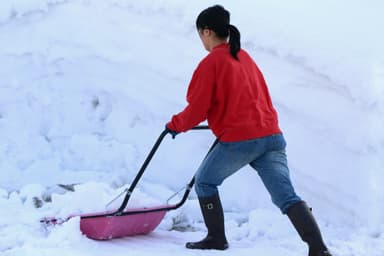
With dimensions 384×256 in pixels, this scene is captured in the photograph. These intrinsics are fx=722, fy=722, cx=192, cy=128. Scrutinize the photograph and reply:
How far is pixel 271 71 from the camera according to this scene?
514cm

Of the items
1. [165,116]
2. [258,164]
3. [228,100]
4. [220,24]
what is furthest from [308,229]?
[165,116]

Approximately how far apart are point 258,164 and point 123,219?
81 cm

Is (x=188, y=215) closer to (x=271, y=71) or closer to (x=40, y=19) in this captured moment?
(x=271, y=71)

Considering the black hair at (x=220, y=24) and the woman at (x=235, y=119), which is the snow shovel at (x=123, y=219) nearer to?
the woman at (x=235, y=119)

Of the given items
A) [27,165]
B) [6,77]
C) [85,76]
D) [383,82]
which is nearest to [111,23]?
[85,76]

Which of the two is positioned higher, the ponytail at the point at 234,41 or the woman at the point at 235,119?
the ponytail at the point at 234,41

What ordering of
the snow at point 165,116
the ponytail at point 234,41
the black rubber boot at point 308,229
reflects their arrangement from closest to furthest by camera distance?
1. the black rubber boot at point 308,229
2. the ponytail at point 234,41
3. the snow at point 165,116

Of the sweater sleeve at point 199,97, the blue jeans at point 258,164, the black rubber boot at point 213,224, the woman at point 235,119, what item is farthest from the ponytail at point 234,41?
the black rubber boot at point 213,224

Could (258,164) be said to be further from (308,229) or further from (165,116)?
(165,116)

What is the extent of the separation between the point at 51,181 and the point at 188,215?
102 centimetres

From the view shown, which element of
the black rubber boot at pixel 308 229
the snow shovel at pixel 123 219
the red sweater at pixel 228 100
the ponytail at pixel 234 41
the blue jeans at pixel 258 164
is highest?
the ponytail at pixel 234 41

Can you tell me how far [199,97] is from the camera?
140 inches

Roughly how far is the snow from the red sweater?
655mm

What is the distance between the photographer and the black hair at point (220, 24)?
11.9 feet
